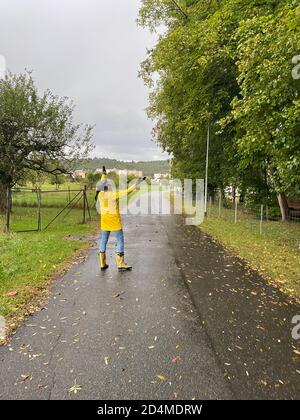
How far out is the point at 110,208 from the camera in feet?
A: 23.1

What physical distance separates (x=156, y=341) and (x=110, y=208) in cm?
384

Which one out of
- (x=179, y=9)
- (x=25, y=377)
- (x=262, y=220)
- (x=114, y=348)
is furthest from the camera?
(x=262, y=220)

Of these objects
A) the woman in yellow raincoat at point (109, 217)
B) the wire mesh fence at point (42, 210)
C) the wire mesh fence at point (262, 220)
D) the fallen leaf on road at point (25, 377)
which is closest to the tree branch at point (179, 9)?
the wire mesh fence at point (262, 220)

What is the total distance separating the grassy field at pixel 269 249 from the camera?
664 centimetres

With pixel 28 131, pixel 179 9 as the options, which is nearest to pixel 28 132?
pixel 28 131

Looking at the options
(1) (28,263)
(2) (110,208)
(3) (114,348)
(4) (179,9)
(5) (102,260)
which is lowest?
(3) (114,348)

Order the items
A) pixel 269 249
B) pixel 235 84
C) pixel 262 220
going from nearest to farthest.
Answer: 1. pixel 269 249
2. pixel 235 84
3. pixel 262 220

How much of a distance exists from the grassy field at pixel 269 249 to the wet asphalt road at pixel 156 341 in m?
0.58

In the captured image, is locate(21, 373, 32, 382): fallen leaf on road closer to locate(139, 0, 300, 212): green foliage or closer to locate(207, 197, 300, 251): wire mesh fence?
locate(139, 0, 300, 212): green foliage

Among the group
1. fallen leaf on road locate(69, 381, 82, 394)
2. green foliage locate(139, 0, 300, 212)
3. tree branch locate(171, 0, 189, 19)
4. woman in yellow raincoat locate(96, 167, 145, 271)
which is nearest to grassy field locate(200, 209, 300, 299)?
green foliage locate(139, 0, 300, 212)

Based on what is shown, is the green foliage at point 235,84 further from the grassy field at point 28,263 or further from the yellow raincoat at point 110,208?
the grassy field at point 28,263

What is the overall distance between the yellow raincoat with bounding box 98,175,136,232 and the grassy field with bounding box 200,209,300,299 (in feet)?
12.5

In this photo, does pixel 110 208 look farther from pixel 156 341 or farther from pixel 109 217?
pixel 156 341

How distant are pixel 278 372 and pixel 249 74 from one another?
6.94m
